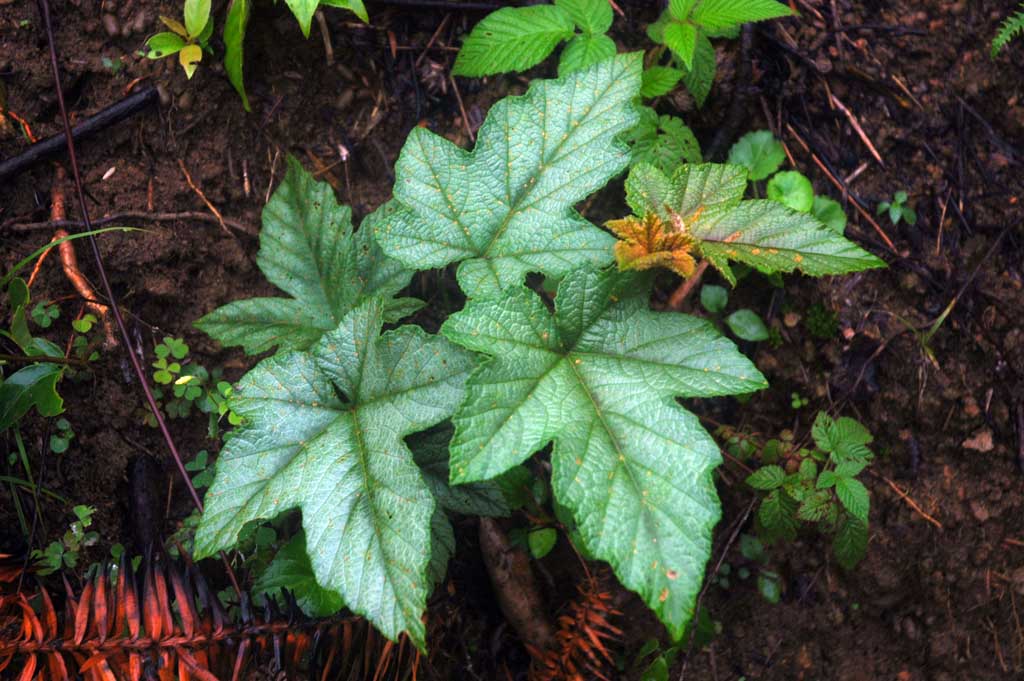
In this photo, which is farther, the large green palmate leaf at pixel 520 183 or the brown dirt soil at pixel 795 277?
the brown dirt soil at pixel 795 277

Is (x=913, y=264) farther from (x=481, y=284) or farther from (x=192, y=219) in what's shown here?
(x=192, y=219)

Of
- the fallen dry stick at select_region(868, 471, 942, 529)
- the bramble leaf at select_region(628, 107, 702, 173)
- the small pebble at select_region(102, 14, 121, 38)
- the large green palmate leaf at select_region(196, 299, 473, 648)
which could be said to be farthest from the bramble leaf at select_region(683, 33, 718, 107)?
the small pebble at select_region(102, 14, 121, 38)

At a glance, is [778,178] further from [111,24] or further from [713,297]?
[111,24]

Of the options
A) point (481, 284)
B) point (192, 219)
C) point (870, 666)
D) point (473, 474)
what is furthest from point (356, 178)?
point (870, 666)

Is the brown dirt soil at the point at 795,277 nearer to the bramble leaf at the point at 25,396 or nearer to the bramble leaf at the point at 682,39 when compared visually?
the bramble leaf at the point at 25,396

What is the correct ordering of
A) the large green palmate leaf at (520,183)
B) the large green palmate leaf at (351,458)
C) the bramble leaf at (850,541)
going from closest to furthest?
the large green palmate leaf at (351,458) → the large green palmate leaf at (520,183) → the bramble leaf at (850,541)

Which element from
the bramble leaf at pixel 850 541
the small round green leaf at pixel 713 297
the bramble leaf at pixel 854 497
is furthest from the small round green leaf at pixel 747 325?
the bramble leaf at pixel 850 541

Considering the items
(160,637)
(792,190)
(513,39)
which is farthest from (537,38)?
(160,637)

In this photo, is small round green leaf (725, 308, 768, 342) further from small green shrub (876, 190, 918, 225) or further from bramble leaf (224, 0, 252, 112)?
bramble leaf (224, 0, 252, 112)
